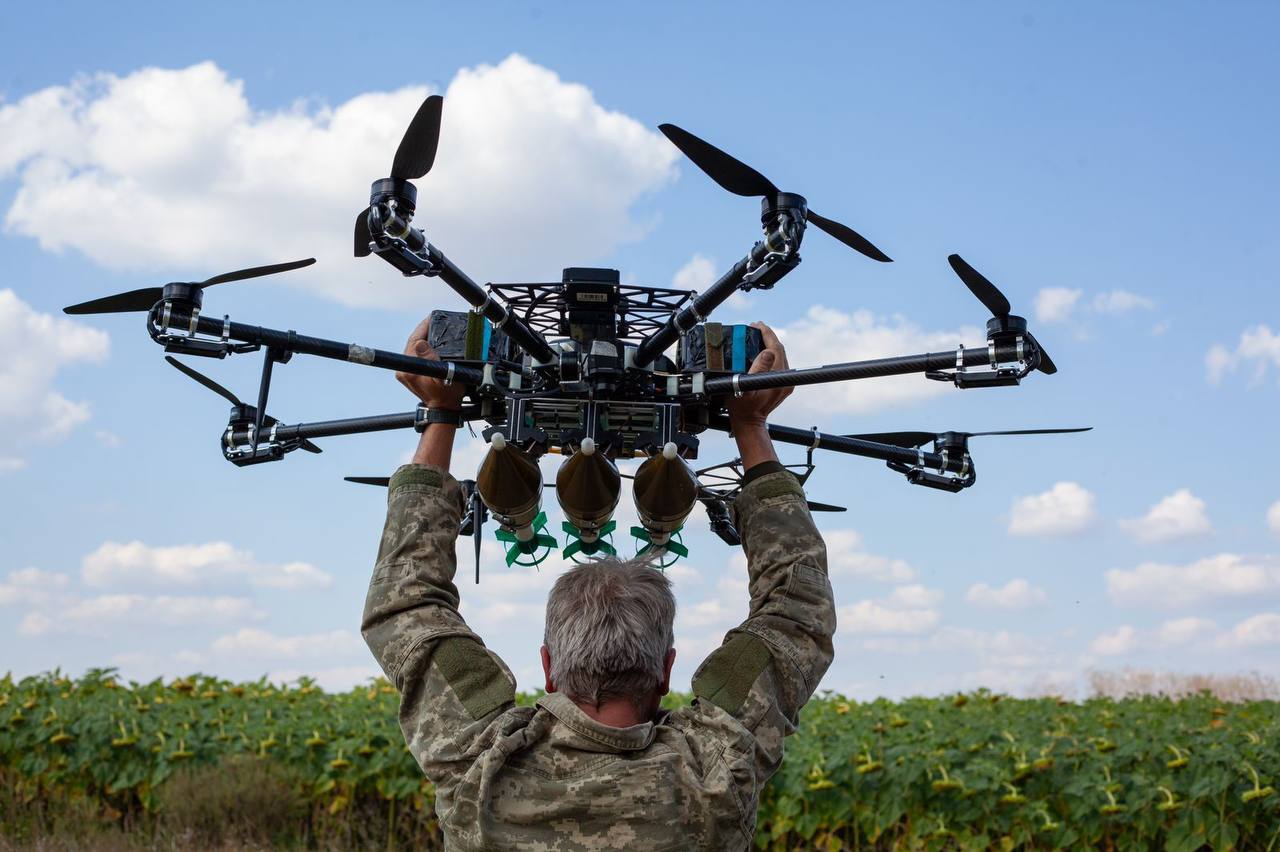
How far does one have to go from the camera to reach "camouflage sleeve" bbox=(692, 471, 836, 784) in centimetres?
327

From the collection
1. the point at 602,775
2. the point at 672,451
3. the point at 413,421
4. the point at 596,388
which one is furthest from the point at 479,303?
the point at 602,775

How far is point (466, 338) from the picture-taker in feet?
14.3

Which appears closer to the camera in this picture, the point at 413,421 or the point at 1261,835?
the point at 413,421

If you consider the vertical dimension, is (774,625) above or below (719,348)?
below

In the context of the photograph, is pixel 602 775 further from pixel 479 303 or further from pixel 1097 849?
pixel 1097 849

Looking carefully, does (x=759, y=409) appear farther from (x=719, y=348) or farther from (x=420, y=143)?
(x=420, y=143)

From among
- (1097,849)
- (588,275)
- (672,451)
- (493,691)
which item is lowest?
(1097,849)

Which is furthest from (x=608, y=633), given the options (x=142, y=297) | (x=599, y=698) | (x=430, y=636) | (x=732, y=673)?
(x=142, y=297)

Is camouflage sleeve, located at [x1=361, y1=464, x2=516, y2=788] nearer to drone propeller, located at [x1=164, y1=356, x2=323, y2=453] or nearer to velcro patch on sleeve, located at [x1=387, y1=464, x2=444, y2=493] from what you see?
velcro patch on sleeve, located at [x1=387, y1=464, x2=444, y2=493]

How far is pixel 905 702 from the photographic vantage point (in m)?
11.7

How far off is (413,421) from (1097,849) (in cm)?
603

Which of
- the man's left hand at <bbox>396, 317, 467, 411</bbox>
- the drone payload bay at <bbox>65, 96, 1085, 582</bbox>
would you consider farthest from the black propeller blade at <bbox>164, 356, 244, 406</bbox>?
the man's left hand at <bbox>396, 317, 467, 411</bbox>

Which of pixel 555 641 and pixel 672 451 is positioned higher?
pixel 672 451

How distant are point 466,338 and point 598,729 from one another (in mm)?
1803
